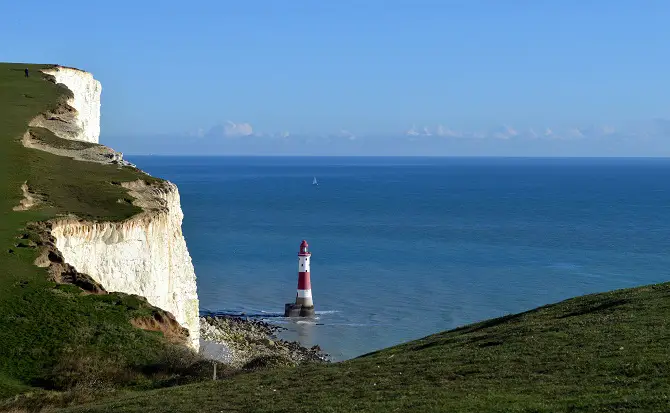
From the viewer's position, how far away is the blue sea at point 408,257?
5778 cm

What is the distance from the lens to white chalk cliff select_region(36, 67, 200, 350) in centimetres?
3077

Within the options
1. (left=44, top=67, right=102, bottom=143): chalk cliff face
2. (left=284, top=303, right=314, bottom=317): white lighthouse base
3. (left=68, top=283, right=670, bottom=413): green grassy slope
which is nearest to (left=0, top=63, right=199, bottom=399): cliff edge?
(left=68, top=283, right=670, bottom=413): green grassy slope

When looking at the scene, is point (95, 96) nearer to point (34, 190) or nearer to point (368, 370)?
point (34, 190)

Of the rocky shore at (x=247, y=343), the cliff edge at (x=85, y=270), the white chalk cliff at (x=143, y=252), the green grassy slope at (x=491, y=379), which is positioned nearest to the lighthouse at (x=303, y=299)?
the rocky shore at (x=247, y=343)

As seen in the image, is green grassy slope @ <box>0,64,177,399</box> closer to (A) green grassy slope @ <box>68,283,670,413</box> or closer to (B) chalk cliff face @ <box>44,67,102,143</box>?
(A) green grassy slope @ <box>68,283,670,413</box>

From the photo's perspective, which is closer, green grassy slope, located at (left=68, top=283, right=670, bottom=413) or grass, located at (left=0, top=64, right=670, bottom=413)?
green grassy slope, located at (left=68, top=283, right=670, bottom=413)

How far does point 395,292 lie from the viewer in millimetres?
64875

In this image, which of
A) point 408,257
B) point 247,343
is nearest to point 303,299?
point 247,343

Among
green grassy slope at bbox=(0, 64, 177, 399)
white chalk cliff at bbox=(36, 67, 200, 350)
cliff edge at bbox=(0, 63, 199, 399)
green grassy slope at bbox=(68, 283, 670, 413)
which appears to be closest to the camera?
green grassy slope at bbox=(68, 283, 670, 413)

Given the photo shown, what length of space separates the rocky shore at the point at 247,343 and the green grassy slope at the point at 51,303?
945cm

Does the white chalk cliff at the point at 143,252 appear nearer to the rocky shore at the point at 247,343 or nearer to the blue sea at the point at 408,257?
the rocky shore at the point at 247,343

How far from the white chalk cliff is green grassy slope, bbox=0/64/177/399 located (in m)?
0.77

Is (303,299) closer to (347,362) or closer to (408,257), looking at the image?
(408,257)

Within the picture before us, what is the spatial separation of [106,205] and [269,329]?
67.4 feet
